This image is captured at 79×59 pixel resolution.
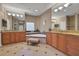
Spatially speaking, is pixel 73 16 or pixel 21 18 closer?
pixel 73 16

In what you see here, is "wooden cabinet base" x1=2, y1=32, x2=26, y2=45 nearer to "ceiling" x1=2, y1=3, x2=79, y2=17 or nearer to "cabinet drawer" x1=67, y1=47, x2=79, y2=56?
"ceiling" x1=2, y1=3, x2=79, y2=17

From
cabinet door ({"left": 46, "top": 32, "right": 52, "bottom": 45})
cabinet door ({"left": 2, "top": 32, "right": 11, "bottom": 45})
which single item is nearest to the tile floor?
cabinet door ({"left": 2, "top": 32, "right": 11, "bottom": 45})

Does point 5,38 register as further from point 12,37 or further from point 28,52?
point 28,52

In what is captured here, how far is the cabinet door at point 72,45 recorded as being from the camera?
12.7ft

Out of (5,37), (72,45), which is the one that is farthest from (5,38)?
(72,45)

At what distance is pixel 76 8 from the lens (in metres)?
4.40

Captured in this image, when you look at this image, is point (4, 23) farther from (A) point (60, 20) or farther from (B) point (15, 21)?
(A) point (60, 20)

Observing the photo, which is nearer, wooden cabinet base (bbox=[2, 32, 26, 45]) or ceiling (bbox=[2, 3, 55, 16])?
ceiling (bbox=[2, 3, 55, 16])

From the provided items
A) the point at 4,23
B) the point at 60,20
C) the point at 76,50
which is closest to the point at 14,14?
the point at 4,23

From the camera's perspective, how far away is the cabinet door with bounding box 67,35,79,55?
3871 millimetres

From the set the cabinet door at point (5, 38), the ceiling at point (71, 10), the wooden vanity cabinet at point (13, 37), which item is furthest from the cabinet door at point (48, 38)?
the ceiling at point (71, 10)

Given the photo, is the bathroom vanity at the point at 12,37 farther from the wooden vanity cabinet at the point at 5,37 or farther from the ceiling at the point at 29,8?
the ceiling at the point at 29,8

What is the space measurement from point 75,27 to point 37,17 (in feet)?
4.85

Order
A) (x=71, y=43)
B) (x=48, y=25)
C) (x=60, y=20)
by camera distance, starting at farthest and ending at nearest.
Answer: (x=48, y=25) < (x=60, y=20) < (x=71, y=43)
